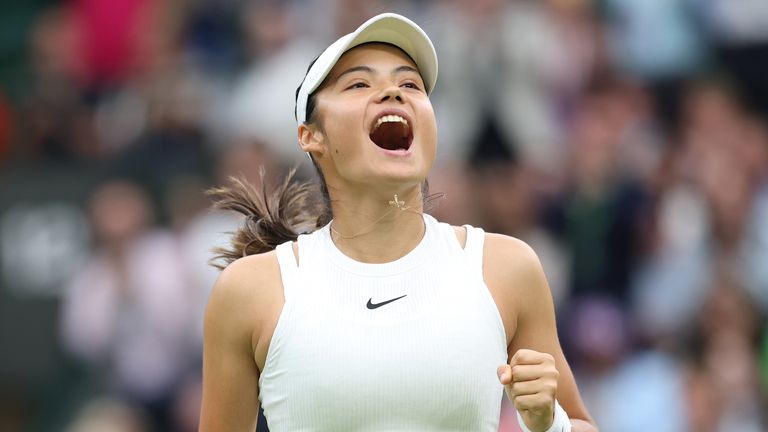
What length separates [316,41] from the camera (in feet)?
32.4

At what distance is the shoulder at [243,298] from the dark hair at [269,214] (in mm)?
427

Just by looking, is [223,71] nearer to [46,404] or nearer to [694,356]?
[46,404]

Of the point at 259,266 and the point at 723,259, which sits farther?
the point at 723,259

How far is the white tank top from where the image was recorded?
3891 millimetres

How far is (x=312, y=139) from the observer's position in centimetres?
432

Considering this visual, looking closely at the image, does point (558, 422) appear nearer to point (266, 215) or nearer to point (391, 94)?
point (391, 94)

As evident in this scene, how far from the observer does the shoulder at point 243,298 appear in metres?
4.04

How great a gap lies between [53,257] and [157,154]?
2.96 ft

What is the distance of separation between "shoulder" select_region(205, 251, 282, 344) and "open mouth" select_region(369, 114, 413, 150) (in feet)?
1.60

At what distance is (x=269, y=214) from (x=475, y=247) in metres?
0.76

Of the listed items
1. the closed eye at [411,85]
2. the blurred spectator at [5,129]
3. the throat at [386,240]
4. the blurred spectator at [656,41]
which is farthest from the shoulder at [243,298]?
the blurred spectator at [5,129]

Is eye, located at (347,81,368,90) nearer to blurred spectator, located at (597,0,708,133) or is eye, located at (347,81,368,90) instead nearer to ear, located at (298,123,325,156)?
ear, located at (298,123,325,156)

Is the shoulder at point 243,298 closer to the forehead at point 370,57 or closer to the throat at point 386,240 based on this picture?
the throat at point 386,240

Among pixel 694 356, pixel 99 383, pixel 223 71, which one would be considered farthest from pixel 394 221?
pixel 223 71
